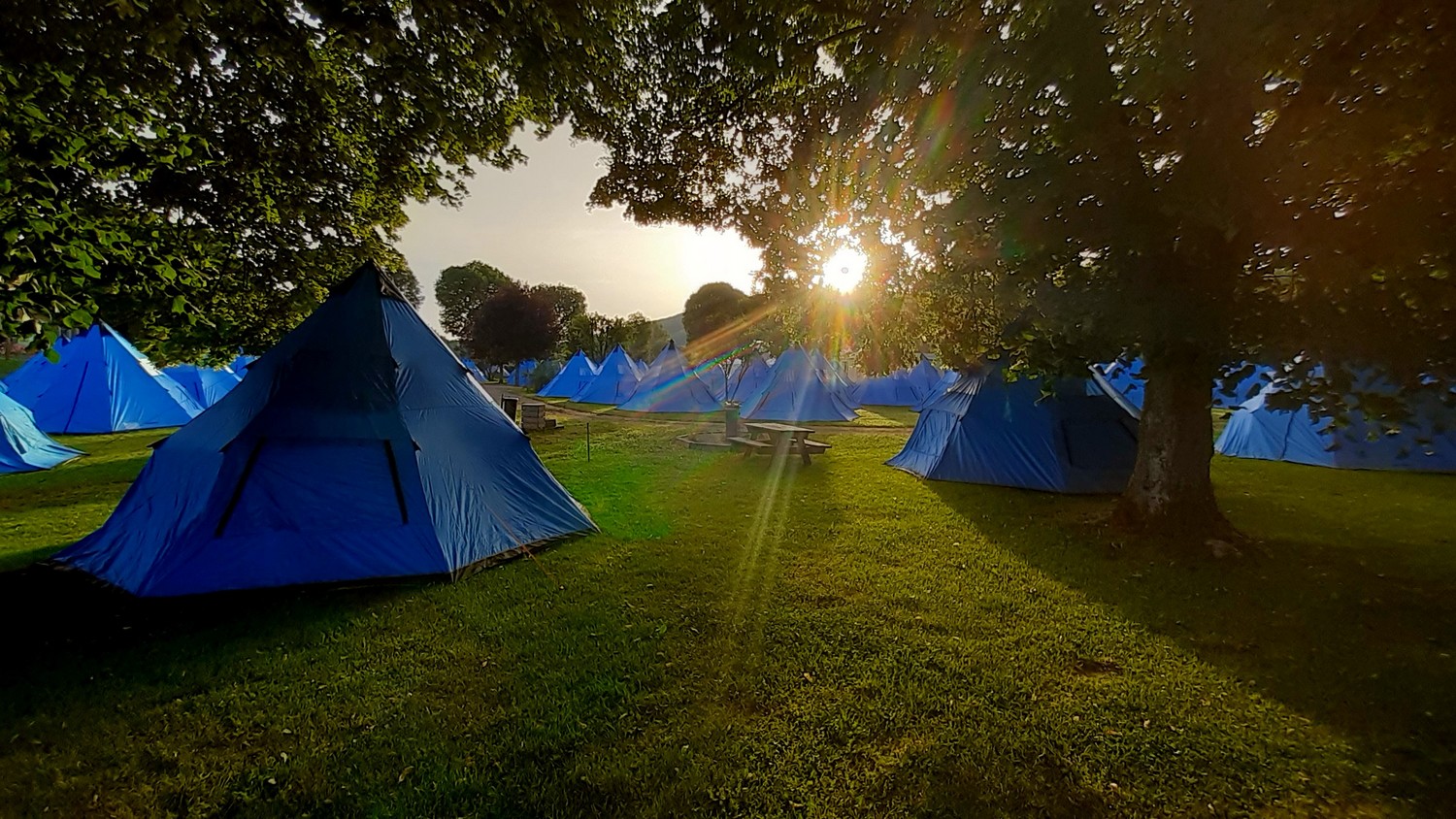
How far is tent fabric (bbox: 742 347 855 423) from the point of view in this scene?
77.9ft

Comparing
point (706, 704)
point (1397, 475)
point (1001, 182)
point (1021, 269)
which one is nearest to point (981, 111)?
point (1001, 182)

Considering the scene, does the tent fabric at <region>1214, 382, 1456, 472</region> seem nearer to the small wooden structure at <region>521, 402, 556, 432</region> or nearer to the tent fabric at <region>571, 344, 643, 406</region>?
the small wooden structure at <region>521, 402, 556, 432</region>

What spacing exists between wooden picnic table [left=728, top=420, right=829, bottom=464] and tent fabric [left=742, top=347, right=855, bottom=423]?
7.98 m

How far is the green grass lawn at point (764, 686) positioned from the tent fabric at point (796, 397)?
52.8 ft

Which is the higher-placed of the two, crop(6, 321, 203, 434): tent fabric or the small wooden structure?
the small wooden structure

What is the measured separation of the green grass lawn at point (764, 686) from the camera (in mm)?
3256

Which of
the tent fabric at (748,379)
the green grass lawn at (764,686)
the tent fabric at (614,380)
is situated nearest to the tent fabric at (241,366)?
the green grass lawn at (764,686)

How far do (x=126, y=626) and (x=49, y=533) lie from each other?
441 cm

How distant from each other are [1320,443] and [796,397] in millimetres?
15598

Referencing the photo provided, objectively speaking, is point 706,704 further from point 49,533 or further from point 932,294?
point 49,533

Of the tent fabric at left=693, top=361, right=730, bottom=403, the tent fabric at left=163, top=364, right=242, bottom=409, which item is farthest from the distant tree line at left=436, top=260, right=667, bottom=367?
the tent fabric at left=163, top=364, right=242, bottom=409

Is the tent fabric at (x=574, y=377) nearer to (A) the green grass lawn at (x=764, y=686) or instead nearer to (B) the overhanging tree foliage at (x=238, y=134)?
(B) the overhanging tree foliage at (x=238, y=134)

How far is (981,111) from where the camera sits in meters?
6.06

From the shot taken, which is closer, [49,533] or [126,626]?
[126,626]
